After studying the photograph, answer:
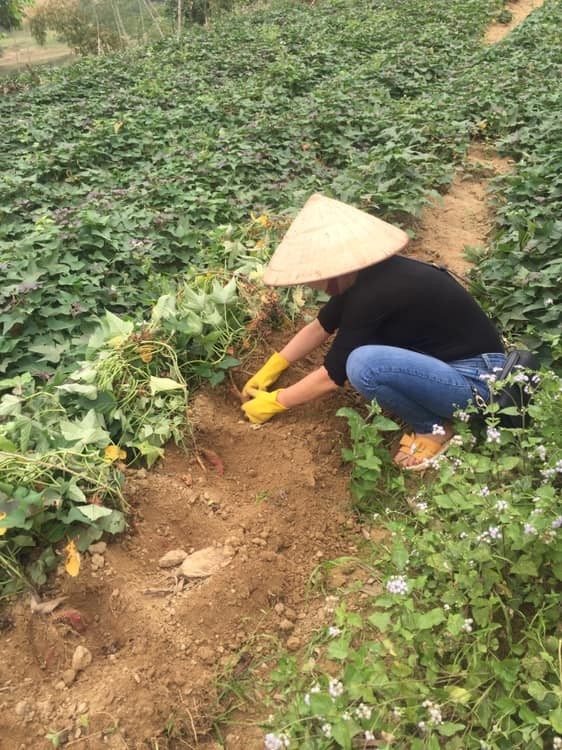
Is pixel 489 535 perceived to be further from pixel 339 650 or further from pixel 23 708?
pixel 23 708

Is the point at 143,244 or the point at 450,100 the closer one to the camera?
the point at 143,244

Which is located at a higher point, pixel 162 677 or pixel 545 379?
pixel 545 379

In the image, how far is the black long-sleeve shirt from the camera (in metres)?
1.99

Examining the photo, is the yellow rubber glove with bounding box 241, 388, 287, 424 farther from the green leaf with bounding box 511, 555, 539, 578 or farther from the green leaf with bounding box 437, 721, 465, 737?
the green leaf with bounding box 437, 721, 465, 737

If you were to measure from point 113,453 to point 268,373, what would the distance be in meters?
0.76

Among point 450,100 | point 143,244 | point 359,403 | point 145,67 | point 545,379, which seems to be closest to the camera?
point 545,379

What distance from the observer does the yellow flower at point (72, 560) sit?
1.82 meters

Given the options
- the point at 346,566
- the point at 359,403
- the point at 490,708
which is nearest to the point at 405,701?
the point at 490,708

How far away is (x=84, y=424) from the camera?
2.11 m

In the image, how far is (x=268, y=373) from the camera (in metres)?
2.52

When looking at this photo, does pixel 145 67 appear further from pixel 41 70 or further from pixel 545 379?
pixel 545 379

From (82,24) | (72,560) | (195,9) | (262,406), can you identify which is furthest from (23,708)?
(82,24)

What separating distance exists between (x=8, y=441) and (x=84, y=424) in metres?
0.27

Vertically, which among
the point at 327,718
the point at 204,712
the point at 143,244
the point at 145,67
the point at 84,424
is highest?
the point at 145,67
